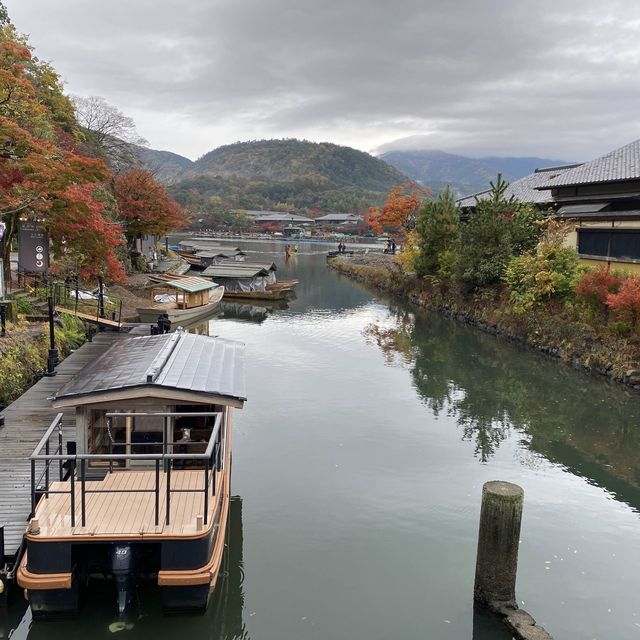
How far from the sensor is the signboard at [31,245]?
66.8ft

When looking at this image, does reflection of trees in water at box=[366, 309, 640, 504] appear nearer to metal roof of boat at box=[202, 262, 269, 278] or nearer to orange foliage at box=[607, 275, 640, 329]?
orange foliage at box=[607, 275, 640, 329]

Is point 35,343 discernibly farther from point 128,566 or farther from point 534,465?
point 534,465

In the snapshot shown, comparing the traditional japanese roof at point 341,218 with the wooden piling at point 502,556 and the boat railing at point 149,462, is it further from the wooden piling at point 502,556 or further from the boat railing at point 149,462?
the wooden piling at point 502,556

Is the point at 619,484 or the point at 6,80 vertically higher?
the point at 6,80

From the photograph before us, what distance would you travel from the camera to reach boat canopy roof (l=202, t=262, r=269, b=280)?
45.6 metres

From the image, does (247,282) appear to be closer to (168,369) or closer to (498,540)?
(168,369)

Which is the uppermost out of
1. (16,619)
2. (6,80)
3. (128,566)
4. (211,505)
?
(6,80)

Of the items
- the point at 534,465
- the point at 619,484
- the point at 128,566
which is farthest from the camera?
the point at 534,465

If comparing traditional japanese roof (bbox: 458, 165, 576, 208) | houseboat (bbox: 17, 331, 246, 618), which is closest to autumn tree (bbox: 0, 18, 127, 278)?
houseboat (bbox: 17, 331, 246, 618)

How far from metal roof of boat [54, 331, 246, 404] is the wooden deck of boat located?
146 cm

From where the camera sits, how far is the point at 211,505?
852 cm

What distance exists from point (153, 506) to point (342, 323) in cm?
2772

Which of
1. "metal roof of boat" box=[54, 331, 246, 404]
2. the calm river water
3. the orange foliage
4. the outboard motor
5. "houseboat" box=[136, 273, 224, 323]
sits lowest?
the calm river water

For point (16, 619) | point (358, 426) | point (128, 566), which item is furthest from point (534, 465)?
point (16, 619)
